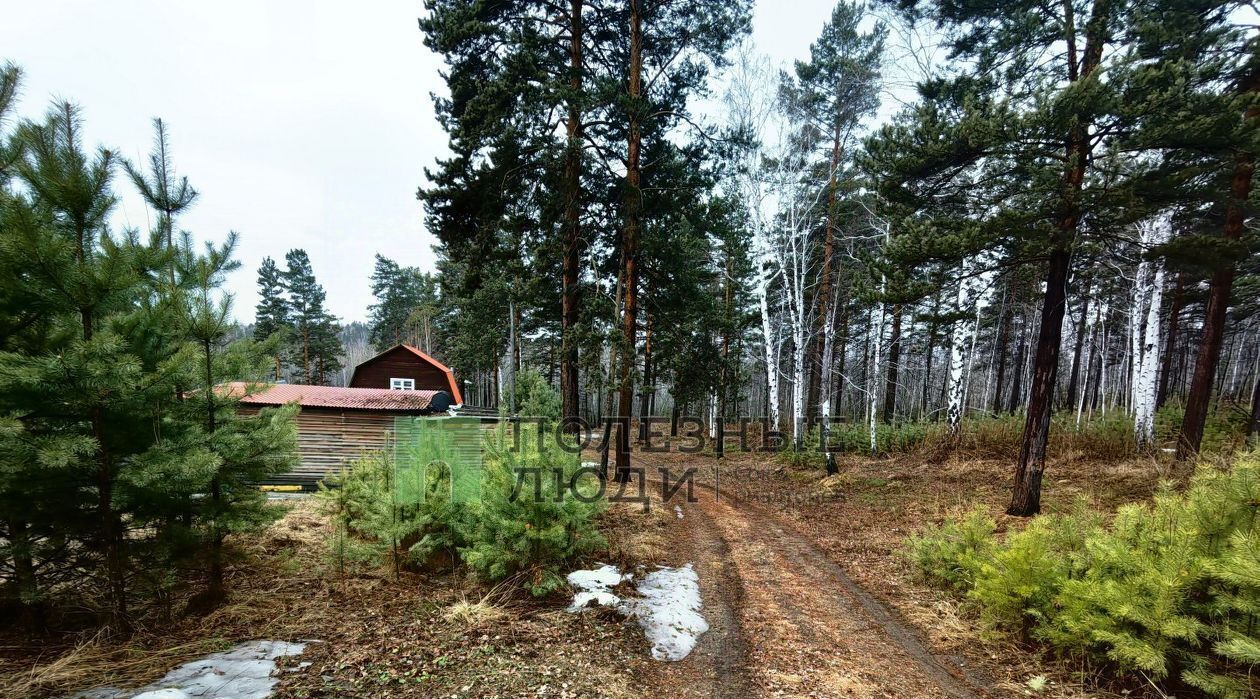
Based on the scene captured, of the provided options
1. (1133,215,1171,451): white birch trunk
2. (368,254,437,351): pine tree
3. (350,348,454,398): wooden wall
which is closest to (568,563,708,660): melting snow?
(1133,215,1171,451): white birch trunk

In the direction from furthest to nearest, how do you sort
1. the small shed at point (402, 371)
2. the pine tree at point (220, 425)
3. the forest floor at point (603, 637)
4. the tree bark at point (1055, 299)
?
the small shed at point (402, 371) < the tree bark at point (1055, 299) < the pine tree at point (220, 425) < the forest floor at point (603, 637)

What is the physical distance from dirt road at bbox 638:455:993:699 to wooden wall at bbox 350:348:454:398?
66.7ft

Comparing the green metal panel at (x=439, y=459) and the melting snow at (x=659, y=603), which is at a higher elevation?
the green metal panel at (x=439, y=459)

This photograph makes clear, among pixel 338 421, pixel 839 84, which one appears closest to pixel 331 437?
pixel 338 421

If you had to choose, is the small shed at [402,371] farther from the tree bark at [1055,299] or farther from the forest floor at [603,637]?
the tree bark at [1055,299]

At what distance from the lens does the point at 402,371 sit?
23.6 meters

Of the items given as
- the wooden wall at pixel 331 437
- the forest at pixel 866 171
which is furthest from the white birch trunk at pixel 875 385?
the wooden wall at pixel 331 437

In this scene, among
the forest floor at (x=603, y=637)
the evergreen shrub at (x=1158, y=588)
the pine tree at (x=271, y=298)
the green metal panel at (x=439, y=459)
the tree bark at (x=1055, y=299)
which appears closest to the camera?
the evergreen shrub at (x=1158, y=588)

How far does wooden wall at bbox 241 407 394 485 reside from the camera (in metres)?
11.8

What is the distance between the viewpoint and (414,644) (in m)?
3.96

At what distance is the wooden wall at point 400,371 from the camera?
2350 cm

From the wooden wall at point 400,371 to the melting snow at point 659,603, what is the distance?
20420 mm

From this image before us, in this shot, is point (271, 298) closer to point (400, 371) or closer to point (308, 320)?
point (308, 320)

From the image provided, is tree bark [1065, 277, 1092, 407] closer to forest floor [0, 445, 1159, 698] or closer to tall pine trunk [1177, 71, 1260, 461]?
tall pine trunk [1177, 71, 1260, 461]
